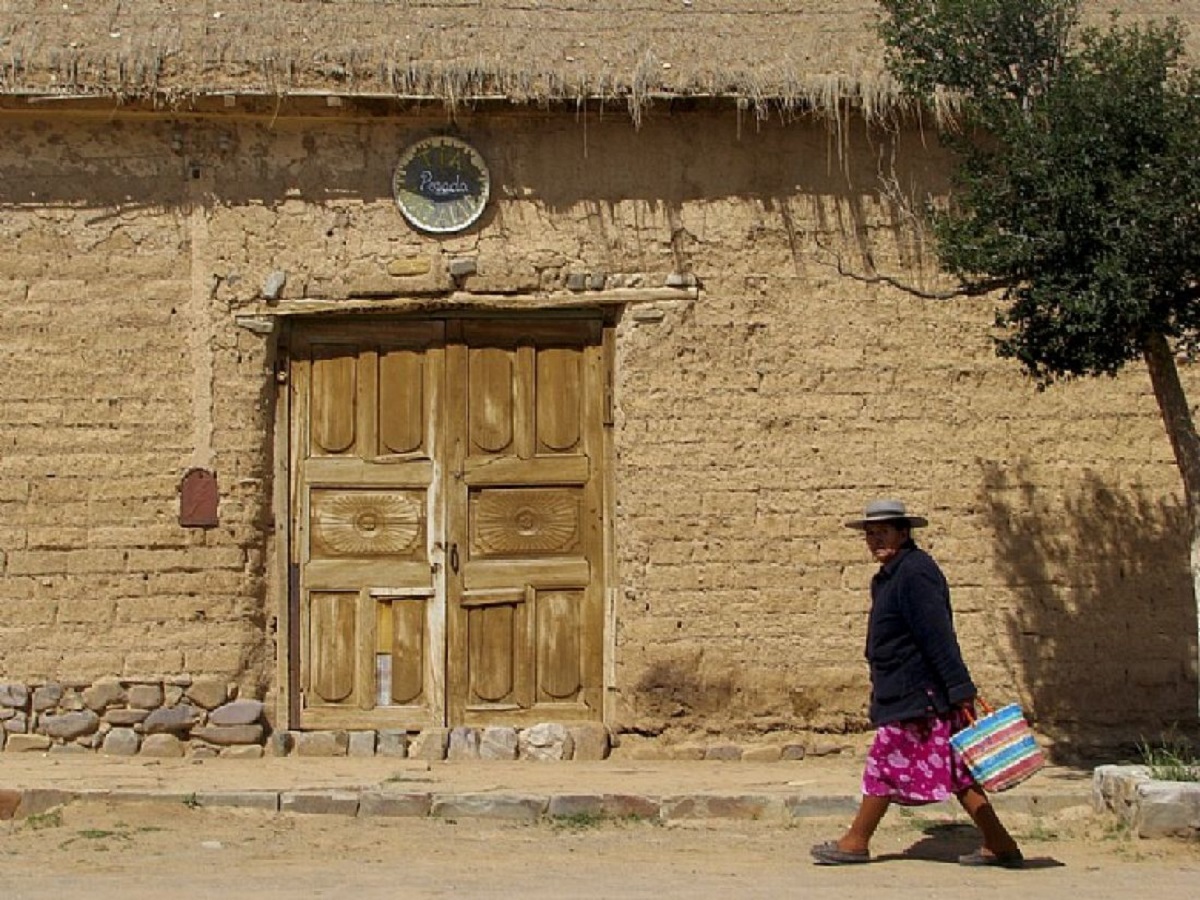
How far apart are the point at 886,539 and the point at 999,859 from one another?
128 cm

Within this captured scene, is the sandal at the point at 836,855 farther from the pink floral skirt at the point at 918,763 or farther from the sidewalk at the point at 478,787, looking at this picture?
the sidewalk at the point at 478,787

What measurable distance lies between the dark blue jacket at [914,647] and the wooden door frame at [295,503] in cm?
274

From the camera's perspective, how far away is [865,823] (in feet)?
22.8

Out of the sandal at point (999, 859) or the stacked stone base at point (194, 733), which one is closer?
the sandal at point (999, 859)

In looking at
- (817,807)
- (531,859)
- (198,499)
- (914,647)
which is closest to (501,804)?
(531,859)

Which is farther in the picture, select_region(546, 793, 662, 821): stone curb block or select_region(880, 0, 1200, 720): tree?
select_region(546, 793, 662, 821): stone curb block

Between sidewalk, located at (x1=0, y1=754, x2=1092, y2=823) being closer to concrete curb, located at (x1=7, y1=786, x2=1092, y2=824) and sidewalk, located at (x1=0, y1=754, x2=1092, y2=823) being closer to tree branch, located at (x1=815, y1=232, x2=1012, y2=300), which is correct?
concrete curb, located at (x1=7, y1=786, x2=1092, y2=824)

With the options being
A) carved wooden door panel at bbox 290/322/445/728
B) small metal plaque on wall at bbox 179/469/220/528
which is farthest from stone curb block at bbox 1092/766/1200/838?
small metal plaque on wall at bbox 179/469/220/528

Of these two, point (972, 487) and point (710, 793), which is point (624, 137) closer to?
point (972, 487)

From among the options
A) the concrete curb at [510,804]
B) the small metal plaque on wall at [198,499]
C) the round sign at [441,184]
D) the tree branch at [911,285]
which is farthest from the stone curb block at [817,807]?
the round sign at [441,184]

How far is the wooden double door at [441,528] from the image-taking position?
9469 millimetres

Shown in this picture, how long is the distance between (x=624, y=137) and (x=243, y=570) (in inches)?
115

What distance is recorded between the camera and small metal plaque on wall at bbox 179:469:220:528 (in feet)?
30.3

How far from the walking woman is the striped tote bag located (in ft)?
0.40
